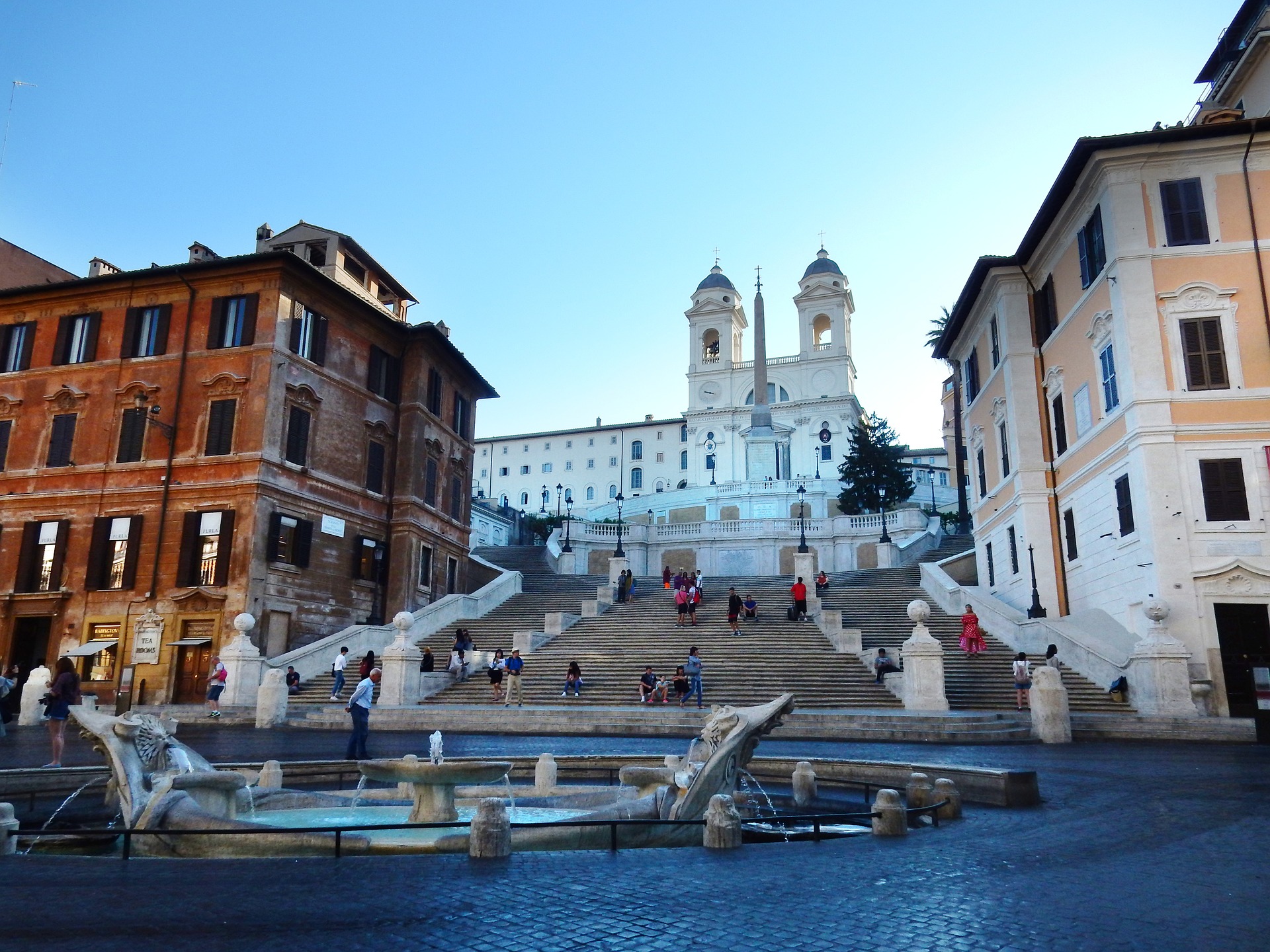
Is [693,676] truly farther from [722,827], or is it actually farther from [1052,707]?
[722,827]

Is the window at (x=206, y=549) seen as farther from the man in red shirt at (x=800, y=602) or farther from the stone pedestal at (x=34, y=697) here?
the man in red shirt at (x=800, y=602)

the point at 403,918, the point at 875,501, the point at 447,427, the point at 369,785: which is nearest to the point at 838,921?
the point at 403,918

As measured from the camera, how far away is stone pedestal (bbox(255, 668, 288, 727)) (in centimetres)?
2200

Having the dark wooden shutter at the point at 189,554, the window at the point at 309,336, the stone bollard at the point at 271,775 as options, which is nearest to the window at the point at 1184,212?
the stone bollard at the point at 271,775

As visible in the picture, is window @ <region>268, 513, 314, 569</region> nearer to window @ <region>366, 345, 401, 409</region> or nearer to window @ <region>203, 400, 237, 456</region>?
window @ <region>203, 400, 237, 456</region>

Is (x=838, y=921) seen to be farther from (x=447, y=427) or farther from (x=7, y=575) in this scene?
(x=447, y=427)

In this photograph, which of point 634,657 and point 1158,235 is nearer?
point 1158,235

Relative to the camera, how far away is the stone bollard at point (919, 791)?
379 inches

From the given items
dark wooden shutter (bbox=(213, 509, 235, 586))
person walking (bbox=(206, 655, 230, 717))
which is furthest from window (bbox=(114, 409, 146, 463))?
person walking (bbox=(206, 655, 230, 717))

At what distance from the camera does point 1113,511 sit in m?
23.4

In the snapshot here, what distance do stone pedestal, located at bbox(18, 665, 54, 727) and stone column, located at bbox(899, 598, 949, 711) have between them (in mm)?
20650

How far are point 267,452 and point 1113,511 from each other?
24268 mm

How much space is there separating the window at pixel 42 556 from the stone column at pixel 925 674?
26.1 m

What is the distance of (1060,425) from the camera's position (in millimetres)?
27781
